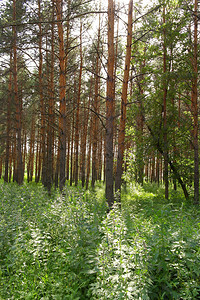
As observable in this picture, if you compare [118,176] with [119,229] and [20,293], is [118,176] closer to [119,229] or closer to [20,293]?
[119,229]

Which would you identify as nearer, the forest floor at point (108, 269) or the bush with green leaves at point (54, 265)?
the forest floor at point (108, 269)

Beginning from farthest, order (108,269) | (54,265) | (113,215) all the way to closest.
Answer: (113,215) < (54,265) < (108,269)

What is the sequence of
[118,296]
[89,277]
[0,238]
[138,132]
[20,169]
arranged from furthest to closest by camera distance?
1. [20,169]
2. [138,132]
3. [0,238]
4. [89,277]
5. [118,296]

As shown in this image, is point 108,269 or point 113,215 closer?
point 108,269

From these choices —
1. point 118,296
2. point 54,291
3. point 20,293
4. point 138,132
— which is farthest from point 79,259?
point 138,132

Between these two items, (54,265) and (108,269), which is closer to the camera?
(108,269)

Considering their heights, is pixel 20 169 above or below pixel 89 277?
above

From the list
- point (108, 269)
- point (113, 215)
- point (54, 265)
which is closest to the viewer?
point (108, 269)

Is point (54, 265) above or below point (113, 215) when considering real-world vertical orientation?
below

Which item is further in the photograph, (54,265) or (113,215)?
(113,215)

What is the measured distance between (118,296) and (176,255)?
131cm

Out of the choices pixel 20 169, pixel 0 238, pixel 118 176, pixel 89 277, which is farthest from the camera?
pixel 20 169

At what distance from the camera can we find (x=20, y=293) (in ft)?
9.48

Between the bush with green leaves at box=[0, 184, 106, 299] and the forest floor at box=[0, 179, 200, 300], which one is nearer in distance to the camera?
the forest floor at box=[0, 179, 200, 300]
